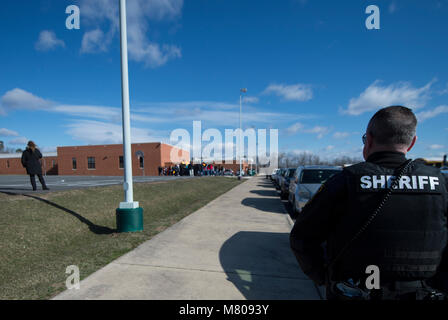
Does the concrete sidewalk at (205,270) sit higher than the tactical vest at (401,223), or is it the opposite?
the tactical vest at (401,223)

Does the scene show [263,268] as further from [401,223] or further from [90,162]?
[90,162]

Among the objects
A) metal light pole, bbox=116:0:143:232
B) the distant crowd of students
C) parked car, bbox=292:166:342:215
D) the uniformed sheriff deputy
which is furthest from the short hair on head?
the distant crowd of students

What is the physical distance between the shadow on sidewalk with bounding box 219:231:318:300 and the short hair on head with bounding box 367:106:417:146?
243cm

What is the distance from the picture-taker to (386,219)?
133 centimetres

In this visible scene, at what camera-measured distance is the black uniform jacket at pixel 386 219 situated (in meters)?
1.33

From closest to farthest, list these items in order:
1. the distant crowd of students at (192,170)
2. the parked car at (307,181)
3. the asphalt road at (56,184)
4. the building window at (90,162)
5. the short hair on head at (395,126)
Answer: the short hair on head at (395,126) < the parked car at (307,181) < the asphalt road at (56,184) < the distant crowd of students at (192,170) < the building window at (90,162)

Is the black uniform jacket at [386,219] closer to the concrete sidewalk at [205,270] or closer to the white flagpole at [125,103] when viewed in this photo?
the concrete sidewalk at [205,270]

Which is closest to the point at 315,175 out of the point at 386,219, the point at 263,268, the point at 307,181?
the point at 307,181

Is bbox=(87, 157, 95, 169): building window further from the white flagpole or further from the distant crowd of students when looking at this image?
the white flagpole

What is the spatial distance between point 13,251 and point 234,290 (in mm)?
4411

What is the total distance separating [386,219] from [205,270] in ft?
9.76

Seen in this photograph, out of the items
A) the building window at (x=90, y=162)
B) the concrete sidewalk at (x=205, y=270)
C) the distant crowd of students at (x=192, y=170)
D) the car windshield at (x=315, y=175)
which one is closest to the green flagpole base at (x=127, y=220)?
the concrete sidewalk at (x=205, y=270)

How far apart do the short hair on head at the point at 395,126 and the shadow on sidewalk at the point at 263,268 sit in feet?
7.98

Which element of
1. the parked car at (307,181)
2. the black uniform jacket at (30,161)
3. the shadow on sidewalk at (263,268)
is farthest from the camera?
the black uniform jacket at (30,161)
